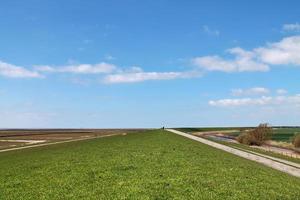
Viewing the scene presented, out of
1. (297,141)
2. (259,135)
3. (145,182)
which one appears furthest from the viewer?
(259,135)

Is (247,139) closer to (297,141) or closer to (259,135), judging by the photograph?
(259,135)

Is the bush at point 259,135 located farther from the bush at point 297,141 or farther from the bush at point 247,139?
the bush at point 297,141

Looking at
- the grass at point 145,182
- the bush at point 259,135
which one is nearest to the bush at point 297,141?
the bush at point 259,135

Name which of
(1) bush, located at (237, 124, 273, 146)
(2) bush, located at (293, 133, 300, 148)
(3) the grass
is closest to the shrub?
(1) bush, located at (237, 124, 273, 146)

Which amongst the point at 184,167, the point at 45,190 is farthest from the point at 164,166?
the point at 45,190

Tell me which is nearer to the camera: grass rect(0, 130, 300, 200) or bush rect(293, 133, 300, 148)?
grass rect(0, 130, 300, 200)

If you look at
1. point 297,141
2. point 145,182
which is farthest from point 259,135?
point 145,182

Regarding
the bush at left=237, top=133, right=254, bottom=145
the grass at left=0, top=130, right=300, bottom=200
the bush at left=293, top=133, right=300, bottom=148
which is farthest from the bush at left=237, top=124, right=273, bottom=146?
the grass at left=0, top=130, right=300, bottom=200

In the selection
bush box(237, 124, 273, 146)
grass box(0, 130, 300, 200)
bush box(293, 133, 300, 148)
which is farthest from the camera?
bush box(237, 124, 273, 146)

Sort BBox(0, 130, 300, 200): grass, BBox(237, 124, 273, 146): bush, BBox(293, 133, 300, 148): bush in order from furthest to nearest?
BBox(237, 124, 273, 146): bush → BBox(293, 133, 300, 148): bush → BBox(0, 130, 300, 200): grass

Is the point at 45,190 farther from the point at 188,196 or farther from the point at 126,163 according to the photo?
the point at 126,163

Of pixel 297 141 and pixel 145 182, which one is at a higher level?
pixel 297 141

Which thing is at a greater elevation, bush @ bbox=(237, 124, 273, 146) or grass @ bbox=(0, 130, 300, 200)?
bush @ bbox=(237, 124, 273, 146)

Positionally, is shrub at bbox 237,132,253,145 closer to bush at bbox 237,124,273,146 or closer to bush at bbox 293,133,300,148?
bush at bbox 237,124,273,146
